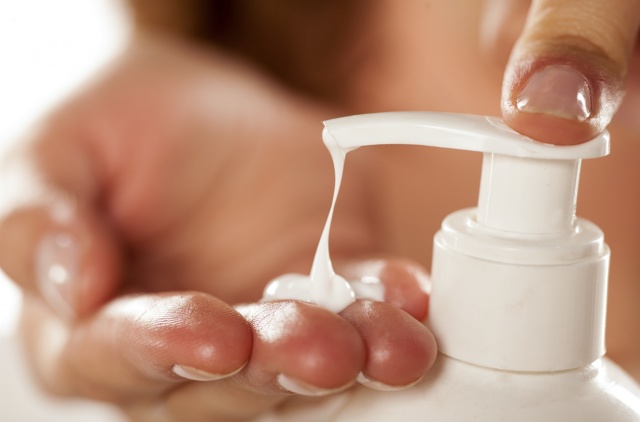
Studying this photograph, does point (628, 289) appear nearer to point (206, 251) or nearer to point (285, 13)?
point (206, 251)

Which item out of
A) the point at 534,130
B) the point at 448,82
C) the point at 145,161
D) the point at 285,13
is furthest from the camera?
the point at 285,13

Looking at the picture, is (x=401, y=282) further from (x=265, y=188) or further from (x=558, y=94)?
(x=265, y=188)

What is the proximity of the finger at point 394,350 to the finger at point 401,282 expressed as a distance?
6 centimetres

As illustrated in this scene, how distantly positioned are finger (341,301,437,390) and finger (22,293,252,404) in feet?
0.16

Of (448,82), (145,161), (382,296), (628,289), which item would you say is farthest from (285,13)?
(382,296)

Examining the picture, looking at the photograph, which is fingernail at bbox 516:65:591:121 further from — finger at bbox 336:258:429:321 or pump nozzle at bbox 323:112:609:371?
finger at bbox 336:258:429:321

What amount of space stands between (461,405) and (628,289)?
431 millimetres

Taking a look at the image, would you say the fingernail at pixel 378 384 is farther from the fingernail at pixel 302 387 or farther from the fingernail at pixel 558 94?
the fingernail at pixel 558 94

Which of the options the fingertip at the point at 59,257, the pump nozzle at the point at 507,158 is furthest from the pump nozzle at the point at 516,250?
the fingertip at the point at 59,257

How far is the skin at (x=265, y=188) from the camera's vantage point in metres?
0.30

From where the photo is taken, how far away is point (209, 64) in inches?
32.8

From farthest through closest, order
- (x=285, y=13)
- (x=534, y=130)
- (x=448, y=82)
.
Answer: (x=285, y=13) < (x=448, y=82) < (x=534, y=130)

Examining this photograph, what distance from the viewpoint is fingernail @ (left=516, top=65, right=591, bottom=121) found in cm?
30

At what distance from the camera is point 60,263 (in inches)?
18.1
